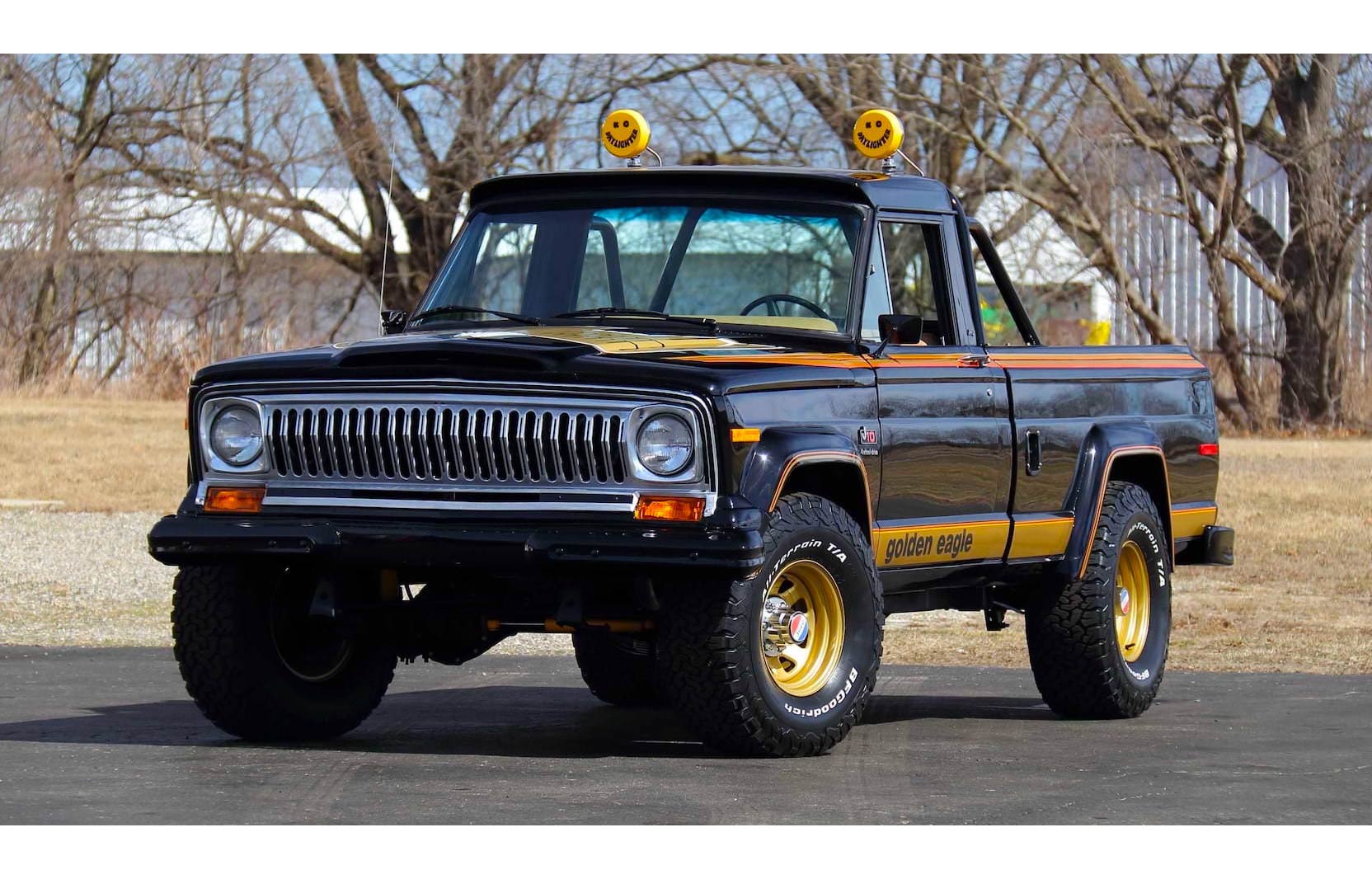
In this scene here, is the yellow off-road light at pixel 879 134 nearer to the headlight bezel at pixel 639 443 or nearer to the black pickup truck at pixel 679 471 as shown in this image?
the black pickup truck at pixel 679 471

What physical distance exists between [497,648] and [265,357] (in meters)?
5.73

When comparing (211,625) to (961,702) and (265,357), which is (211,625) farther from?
(961,702)

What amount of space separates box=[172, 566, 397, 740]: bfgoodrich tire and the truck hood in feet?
2.59

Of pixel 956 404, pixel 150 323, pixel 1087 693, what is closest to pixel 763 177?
pixel 956 404

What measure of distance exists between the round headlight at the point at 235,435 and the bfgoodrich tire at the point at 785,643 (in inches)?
67.3

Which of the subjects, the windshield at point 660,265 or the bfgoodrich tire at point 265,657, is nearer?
the bfgoodrich tire at point 265,657

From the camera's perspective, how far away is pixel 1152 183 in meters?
29.9

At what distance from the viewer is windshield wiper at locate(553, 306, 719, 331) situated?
8383 millimetres

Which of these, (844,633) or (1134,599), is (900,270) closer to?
(1134,599)

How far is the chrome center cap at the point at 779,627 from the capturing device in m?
7.55

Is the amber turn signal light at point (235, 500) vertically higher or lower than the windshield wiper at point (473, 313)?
lower

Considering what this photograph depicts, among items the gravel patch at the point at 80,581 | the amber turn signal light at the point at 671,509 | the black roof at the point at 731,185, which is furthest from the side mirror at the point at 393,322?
the gravel patch at the point at 80,581

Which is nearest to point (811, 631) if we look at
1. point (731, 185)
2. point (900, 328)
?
point (900, 328)

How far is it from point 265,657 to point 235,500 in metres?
0.61
